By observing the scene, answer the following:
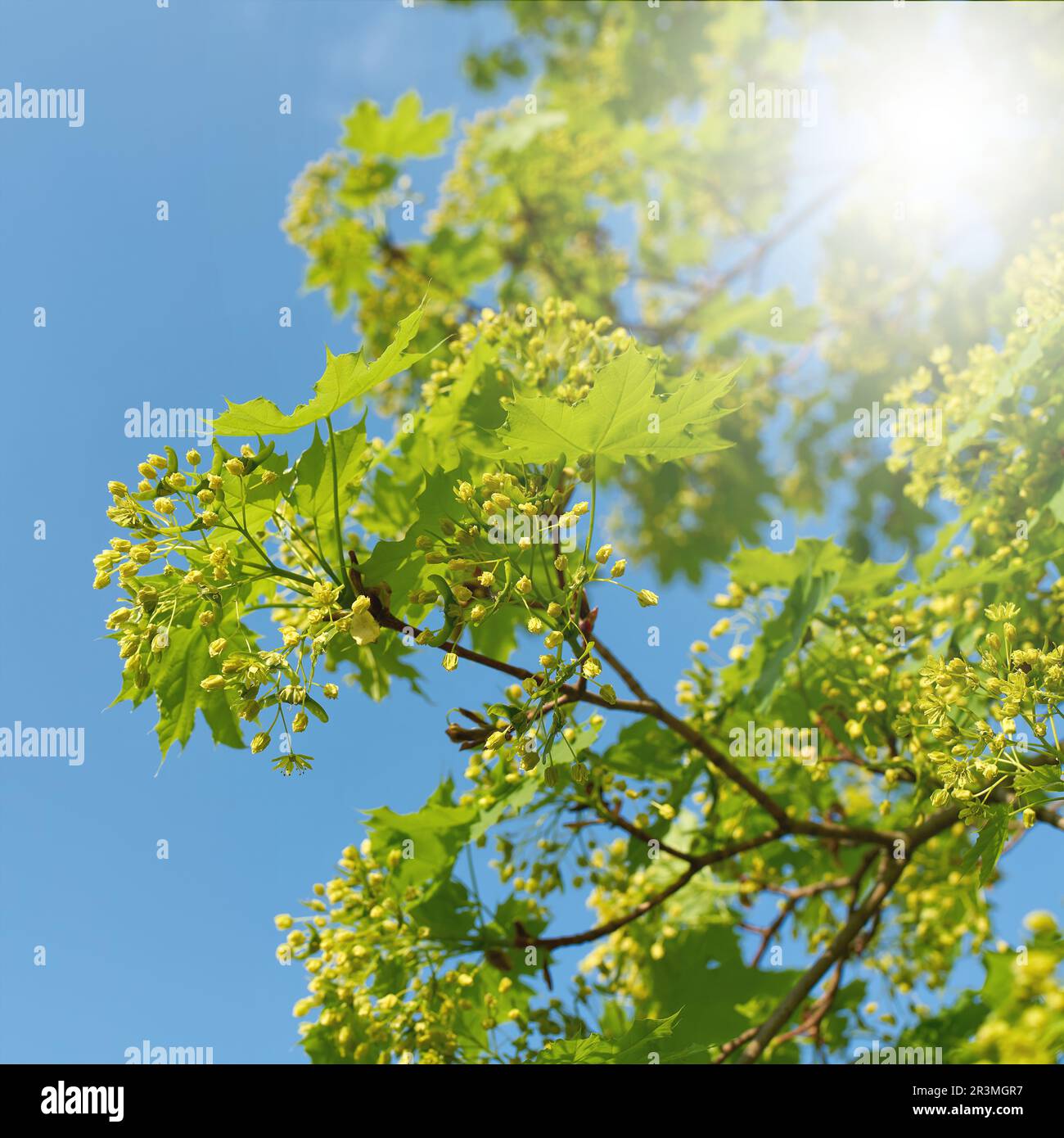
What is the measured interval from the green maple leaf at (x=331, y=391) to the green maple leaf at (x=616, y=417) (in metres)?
0.35

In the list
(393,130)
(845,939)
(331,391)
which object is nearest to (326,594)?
(331,391)

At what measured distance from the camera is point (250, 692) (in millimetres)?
2279

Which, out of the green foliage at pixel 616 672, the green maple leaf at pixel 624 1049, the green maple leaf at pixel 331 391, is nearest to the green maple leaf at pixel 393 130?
the green foliage at pixel 616 672

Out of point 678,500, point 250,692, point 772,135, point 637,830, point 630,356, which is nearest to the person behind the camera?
point 250,692

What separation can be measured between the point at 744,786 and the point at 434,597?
5.23 feet

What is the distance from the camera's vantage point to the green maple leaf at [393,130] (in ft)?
22.7

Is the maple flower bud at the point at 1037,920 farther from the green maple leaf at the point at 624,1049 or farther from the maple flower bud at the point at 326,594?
the maple flower bud at the point at 326,594

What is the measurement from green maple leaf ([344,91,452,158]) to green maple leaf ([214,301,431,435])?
17.6 ft

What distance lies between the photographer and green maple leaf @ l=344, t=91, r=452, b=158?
6.91 m

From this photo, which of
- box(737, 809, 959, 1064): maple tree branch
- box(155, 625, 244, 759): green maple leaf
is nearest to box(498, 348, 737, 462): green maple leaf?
box(155, 625, 244, 759): green maple leaf

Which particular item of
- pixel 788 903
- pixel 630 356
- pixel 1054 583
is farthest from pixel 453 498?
pixel 788 903

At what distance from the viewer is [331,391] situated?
2387 millimetres

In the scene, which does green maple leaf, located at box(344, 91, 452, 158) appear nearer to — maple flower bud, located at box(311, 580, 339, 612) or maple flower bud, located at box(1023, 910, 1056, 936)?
maple flower bud, located at box(311, 580, 339, 612)
